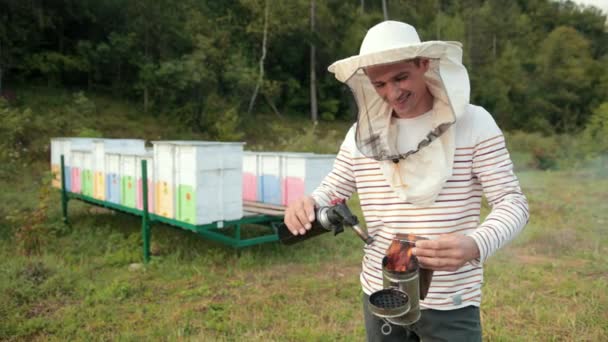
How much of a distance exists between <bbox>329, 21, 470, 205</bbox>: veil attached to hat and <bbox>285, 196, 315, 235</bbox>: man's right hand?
0.78ft

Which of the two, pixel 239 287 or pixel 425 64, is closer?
pixel 425 64

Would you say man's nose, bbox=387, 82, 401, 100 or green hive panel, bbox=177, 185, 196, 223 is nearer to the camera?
man's nose, bbox=387, 82, 401, 100

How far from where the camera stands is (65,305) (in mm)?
3910

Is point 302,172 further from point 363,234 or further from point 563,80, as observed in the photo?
point 563,80

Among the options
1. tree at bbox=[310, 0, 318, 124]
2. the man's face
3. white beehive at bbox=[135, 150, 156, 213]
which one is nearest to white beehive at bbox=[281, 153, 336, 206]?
white beehive at bbox=[135, 150, 156, 213]

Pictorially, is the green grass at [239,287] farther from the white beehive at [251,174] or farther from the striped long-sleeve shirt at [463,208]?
the striped long-sleeve shirt at [463,208]

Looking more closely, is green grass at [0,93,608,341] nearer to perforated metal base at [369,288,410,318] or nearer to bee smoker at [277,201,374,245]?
bee smoker at [277,201,374,245]

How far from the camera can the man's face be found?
4.61 feet

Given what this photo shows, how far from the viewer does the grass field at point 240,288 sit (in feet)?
11.1

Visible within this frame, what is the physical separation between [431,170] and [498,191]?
19 cm

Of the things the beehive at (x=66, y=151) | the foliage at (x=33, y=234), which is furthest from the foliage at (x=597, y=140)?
the foliage at (x=33, y=234)

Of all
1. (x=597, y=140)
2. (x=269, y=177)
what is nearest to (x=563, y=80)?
(x=597, y=140)

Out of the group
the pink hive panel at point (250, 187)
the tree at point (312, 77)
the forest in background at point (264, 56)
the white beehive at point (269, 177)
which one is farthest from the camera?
the tree at point (312, 77)

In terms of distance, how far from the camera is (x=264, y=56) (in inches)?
968
